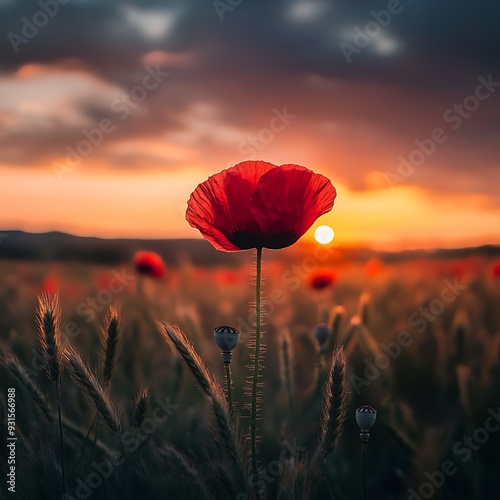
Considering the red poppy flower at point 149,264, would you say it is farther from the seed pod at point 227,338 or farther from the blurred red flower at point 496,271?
the seed pod at point 227,338

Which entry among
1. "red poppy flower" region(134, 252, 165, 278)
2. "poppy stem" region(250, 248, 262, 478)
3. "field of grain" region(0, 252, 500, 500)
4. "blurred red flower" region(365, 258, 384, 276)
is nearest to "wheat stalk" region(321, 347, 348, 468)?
"field of grain" region(0, 252, 500, 500)

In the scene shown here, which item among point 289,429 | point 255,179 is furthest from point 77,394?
point 255,179

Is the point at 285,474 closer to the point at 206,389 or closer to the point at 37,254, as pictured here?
the point at 206,389

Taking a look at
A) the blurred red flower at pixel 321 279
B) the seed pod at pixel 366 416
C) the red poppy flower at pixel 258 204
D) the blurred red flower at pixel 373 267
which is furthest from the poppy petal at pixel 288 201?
the blurred red flower at pixel 373 267

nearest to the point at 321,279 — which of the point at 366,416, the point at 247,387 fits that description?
the point at 247,387

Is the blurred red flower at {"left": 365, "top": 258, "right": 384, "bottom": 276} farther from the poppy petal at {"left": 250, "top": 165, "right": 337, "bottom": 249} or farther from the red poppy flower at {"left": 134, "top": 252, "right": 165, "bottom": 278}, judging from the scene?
the poppy petal at {"left": 250, "top": 165, "right": 337, "bottom": 249}
